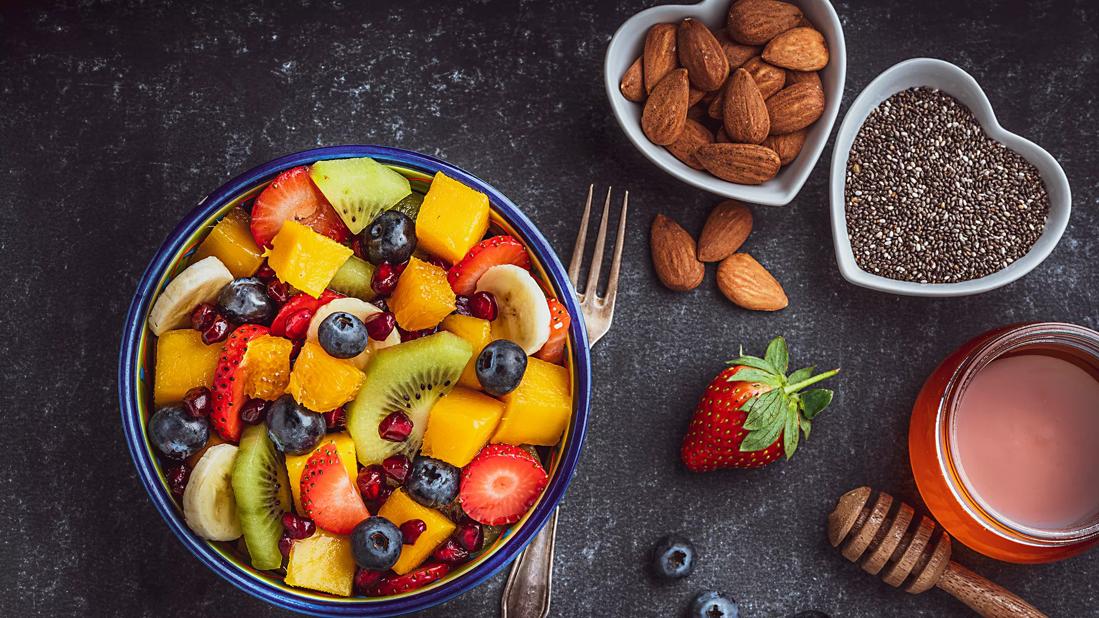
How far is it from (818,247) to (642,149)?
400mm

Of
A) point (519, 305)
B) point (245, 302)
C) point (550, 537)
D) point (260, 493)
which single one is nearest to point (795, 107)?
point (519, 305)

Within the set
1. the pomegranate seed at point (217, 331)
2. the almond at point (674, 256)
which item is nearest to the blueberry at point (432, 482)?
the pomegranate seed at point (217, 331)

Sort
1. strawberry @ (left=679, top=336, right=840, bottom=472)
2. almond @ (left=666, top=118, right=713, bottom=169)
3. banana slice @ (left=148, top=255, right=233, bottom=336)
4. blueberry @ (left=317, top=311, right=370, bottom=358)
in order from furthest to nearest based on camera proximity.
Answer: almond @ (left=666, top=118, right=713, bottom=169) < strawberry @ (left=679, top=336, right=840, bottom=472) < banana slice @ (left=148, top=255, right=233, bottom=336) < blueberry @ (left=317, top=311, right=370, bottom=358)

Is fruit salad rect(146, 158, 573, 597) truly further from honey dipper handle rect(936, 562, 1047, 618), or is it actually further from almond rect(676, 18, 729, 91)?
honey dipper handle rect(936, 562, 1047, 618)

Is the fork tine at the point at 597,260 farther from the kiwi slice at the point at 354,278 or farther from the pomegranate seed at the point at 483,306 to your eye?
the kiwi slice at the point at 354,278

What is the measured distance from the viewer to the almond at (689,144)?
1.58 metres

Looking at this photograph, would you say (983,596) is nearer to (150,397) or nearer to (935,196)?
(935,196)

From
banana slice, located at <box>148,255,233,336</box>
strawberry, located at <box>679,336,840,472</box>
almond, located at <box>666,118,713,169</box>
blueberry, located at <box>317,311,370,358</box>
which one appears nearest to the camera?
blueberry, located at <box>317,311,370,358</box>

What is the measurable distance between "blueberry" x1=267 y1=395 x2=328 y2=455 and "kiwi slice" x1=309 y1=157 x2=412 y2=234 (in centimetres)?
28

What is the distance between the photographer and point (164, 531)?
1569mm

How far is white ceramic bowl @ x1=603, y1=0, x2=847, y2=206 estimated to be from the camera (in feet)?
5.09

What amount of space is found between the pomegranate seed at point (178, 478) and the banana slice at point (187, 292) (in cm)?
20

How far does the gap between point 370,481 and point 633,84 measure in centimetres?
83

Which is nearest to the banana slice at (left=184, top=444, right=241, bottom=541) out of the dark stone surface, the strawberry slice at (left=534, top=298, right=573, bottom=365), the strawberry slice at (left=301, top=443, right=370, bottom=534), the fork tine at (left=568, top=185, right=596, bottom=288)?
the strawberry slice at (left=301, top=443, right=370, bottom=534)
